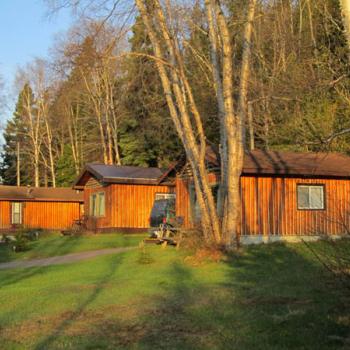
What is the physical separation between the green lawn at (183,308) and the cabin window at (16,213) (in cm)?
2847

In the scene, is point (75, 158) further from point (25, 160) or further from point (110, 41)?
point (110, 41)

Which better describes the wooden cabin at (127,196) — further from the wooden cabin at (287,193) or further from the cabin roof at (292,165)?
the wooden cabin at (287,193)

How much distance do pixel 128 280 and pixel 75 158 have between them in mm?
49529

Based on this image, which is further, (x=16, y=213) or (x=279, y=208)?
(x=16, y=213)

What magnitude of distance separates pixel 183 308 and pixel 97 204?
→ 2589 centimetres

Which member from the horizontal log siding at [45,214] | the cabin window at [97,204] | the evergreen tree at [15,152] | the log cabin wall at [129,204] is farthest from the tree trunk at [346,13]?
the evergreen tree at [15,152]

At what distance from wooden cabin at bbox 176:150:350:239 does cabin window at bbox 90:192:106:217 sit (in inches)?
465

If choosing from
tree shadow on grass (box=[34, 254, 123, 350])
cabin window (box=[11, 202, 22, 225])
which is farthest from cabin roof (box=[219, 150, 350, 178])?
cabin window (box=[11, 202, 22, 225])

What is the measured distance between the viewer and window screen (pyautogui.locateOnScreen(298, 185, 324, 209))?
22.8 m

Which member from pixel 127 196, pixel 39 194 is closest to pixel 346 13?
pixel 127 196

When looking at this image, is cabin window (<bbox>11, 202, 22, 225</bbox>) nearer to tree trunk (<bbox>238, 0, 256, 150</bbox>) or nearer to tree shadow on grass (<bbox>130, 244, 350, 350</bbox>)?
tree trunk (<bbox>238, 0, 256, 150</bbox>)

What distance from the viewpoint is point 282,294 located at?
10.6 metres

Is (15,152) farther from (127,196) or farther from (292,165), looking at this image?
(292,165)

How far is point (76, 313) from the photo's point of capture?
1009 centimetres
